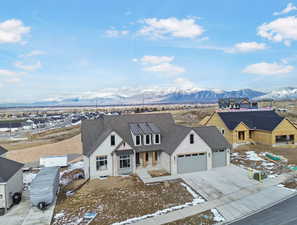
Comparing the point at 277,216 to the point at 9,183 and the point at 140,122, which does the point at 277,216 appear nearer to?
the point at 140,122

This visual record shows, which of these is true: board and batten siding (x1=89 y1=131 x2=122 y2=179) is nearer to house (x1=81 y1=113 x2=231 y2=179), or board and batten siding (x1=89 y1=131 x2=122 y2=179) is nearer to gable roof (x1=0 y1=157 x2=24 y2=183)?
house (x1=81 y1=113 x2=231 y2=179)

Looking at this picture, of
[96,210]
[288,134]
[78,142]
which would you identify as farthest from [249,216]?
[78,142]

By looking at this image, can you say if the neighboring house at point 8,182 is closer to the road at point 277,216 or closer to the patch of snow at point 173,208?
the patch of snow at point 173,208

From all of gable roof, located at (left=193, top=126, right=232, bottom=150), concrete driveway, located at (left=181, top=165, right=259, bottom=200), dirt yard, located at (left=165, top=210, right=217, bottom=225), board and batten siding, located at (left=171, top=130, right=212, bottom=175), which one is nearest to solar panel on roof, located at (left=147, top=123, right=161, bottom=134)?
board and batten siding, located at (left=171, top=130, right=212, bottom=175)

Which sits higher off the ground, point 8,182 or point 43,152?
point 8,182

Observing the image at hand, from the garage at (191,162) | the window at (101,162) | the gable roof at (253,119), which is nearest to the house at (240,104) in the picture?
the gable roof at (253,119)

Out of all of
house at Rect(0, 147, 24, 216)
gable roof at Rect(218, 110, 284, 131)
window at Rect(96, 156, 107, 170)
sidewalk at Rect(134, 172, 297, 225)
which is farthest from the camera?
gable roof at Rect(218, 110, 284, 131)

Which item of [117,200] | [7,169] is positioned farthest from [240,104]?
[7,169]
